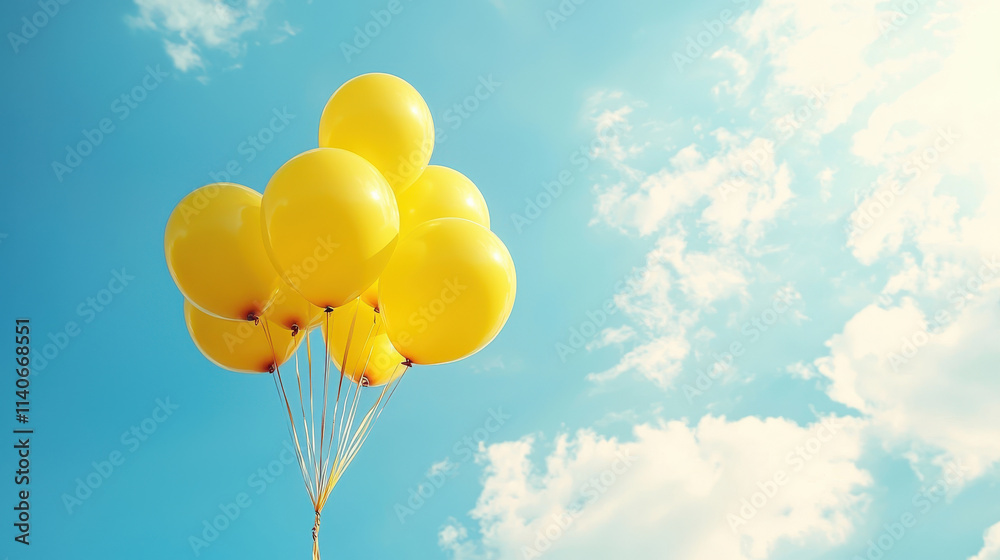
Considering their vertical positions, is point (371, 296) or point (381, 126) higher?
point (381, 126)

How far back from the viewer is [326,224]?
3.64m

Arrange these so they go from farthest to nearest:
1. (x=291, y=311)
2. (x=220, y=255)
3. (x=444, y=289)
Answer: (x=291, y=311)
(x=220, y=255)
(x=444, y=289)

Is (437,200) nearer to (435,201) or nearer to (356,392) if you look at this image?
(435,201)

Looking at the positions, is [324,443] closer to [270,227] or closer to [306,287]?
[306,287]

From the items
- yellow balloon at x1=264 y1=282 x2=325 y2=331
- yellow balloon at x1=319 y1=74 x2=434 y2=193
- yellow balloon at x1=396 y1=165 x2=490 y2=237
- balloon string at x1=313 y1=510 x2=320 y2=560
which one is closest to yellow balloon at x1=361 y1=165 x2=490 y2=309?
yellow balloon at x1=396 y1=165 x2=490 y2=237

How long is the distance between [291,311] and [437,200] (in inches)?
52.3

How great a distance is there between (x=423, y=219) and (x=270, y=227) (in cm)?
124

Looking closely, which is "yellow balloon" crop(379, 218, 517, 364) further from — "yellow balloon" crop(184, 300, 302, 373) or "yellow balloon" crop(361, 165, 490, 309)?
"yellow balloon" crop(184, 300, 302, 373)

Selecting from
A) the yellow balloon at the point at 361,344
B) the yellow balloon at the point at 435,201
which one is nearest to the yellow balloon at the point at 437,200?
the yellow balloon at the point at 435,201

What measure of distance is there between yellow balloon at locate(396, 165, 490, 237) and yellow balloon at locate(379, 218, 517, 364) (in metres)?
0.59

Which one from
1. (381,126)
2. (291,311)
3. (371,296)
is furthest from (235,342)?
(381,126)

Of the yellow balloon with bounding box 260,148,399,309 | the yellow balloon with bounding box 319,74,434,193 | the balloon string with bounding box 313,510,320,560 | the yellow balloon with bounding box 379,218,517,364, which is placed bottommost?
the balloon string with bounding box 313,510,320,560

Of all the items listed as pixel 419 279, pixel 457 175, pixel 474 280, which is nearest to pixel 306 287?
pixel 419 279

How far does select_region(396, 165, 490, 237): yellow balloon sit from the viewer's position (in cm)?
470
